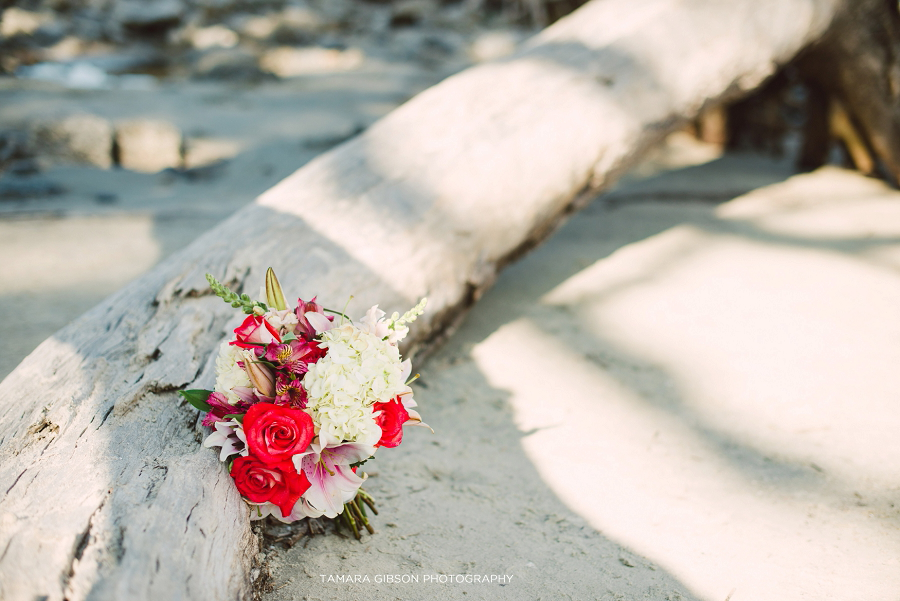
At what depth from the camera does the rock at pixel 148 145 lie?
4621 millimetres

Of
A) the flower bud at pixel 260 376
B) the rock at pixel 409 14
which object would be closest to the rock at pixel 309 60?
the rock at pixel 409 14

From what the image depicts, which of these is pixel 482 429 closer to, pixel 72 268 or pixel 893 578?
pixel 893 578

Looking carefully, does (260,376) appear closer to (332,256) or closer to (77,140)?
(332,256)

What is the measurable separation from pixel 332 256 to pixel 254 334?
0.67 m

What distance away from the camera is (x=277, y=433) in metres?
1.18

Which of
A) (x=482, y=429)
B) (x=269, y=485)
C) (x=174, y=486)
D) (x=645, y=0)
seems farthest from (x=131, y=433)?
(x=645, y=0)

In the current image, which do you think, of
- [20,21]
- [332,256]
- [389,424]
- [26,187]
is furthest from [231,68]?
[389,424]

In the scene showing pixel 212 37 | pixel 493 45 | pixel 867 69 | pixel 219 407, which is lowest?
pixel 219 407

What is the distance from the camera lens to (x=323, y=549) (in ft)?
4.62

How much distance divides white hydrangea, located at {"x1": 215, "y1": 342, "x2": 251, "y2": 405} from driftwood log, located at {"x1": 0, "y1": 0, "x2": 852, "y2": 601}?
17cm

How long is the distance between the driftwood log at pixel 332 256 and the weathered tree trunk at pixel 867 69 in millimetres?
374

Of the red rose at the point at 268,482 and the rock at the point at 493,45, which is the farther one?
the rock at the point at 493,45

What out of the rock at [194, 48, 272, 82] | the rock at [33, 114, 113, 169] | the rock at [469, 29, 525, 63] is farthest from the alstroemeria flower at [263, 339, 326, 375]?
the rock at [469, 29, 525, 63]

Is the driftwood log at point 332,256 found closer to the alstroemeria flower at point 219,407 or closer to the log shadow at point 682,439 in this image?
the alstroemeria flower at point 219,407
